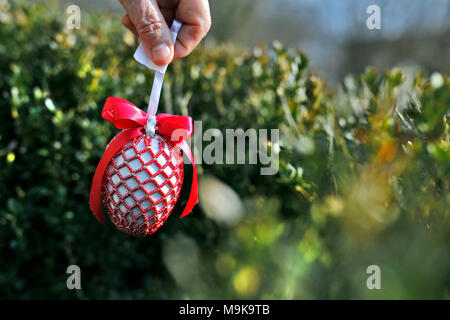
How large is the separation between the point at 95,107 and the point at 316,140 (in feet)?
3.33

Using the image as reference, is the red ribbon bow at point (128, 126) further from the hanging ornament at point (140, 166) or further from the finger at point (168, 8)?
the finger at point (168, 8)

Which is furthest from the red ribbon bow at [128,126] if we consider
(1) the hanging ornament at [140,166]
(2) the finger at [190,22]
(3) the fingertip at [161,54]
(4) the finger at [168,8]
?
(4) the finger at [168,8]

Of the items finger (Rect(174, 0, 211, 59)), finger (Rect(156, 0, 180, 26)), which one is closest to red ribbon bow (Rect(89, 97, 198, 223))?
finger (Rect(174, 0, 211, 59))

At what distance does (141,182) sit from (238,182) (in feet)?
2.10

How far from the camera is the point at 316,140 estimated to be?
142cm

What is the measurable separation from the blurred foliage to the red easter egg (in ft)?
0.55

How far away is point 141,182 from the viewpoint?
1.19 m

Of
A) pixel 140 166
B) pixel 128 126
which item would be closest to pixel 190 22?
pixel 128 126

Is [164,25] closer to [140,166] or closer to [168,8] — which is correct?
[168,8]

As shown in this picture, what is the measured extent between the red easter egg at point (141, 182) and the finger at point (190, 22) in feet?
1.13

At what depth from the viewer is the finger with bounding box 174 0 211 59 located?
1355 millimetres

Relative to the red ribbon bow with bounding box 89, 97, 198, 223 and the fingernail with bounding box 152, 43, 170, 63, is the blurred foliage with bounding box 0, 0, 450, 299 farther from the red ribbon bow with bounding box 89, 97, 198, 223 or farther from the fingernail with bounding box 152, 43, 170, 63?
the fingernail with bounding box 152, 43, 170, 63

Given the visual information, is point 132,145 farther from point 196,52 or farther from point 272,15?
point 272,15

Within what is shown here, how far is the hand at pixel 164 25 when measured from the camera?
4.00 ft
